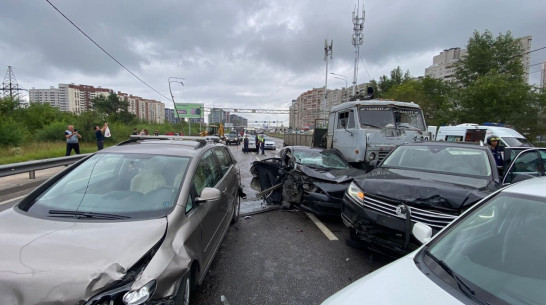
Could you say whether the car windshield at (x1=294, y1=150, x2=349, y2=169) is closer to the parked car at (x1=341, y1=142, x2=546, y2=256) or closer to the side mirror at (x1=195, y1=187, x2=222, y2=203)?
the parked car at (x1=341, y1=142, x2=546, y2=256)

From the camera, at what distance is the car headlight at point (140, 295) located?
1.69 meters

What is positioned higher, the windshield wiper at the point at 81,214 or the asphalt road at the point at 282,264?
the windshield wiper at the point at 81,214

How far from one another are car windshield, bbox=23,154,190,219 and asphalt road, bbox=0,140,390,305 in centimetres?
111

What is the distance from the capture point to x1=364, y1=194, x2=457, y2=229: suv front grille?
10.6 ft

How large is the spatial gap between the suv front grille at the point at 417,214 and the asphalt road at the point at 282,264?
0.79m

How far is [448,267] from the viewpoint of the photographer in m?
1.71

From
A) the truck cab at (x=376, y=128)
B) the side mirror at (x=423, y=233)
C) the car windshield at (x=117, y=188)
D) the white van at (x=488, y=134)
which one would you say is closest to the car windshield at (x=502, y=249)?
the side mirror at (x=423, y=233)

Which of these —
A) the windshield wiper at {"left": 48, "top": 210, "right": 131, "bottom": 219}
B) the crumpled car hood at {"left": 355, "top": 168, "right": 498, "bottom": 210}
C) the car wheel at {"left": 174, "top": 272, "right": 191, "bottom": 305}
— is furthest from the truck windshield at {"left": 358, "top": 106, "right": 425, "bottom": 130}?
the windshield wiper at {"left": 48, "top": 210, "right": 131, "bottom": 219}

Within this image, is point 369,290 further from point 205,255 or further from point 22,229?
point 22,229

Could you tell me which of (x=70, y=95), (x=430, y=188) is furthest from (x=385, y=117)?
(x=70, y=95)

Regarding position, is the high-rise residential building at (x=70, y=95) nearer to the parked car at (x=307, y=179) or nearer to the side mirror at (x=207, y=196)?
the parked car at (x=307, y=179)

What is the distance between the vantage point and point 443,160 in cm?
471

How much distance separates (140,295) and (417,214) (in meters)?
3.00

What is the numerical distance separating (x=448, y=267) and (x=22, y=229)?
117 inches
